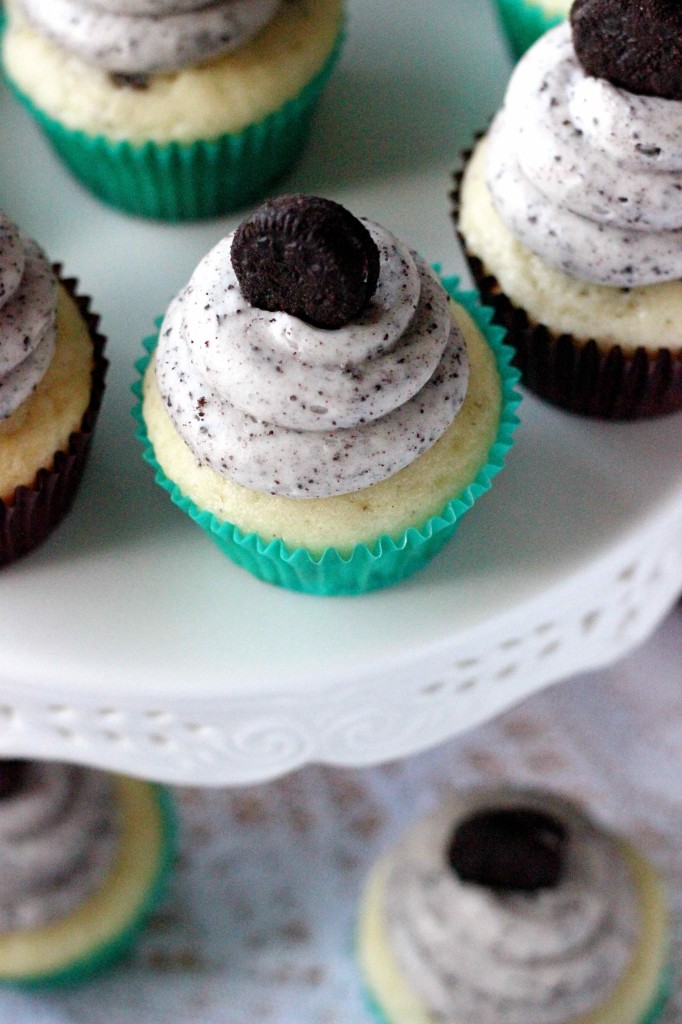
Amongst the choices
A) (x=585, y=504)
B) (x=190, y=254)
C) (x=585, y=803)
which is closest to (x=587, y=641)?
(x=585, y=504)

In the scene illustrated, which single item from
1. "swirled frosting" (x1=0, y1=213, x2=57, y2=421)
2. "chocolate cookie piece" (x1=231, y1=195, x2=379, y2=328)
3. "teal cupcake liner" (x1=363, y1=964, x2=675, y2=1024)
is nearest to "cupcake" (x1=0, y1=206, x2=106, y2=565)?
"swirled frosting" (x1=0, y1=213, x2=57, y2=421)

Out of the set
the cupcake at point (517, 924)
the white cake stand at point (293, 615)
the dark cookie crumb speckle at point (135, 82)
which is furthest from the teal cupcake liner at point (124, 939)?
the dark cookie crumb speckle at point (135, 82)

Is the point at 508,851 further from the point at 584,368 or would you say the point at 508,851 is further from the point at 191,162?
the point at 191,162

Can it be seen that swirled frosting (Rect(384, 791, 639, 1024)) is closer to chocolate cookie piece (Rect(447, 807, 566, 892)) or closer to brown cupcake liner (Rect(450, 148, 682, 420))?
chocolate cookie piece (Rect(447, 807, 566, 892))

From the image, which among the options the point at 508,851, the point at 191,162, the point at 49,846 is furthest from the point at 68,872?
the point at 191,162

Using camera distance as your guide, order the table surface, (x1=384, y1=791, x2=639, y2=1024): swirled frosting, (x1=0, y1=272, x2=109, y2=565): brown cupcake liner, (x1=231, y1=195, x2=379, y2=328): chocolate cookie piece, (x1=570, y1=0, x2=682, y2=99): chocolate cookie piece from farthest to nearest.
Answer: the table surface, (x1=384, y1=791, x2=639, y2=1024): swirled frosting, (x1=0, y1=272, x2=109, y2=565): brown cupcake liner, (x1=570, y1=0, x2=682, y2=99): chocolate cookie piece, (x1=231, y1=195, x2=379, y2=328): chocolate cookie piece
